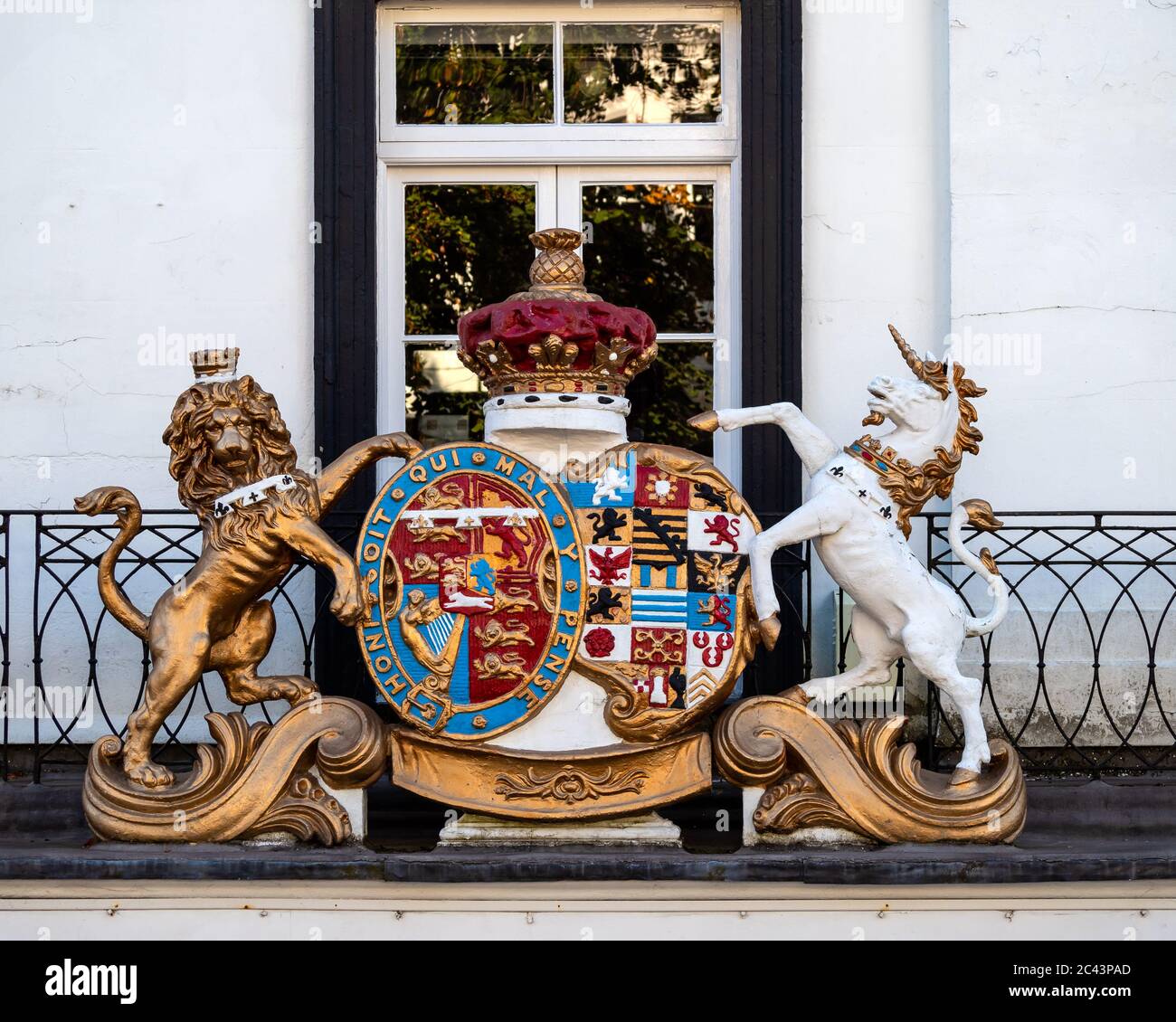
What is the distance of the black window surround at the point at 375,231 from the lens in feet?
22.5

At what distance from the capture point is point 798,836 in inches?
222

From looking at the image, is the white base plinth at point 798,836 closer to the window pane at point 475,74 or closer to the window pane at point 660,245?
the window pane at point 660,245

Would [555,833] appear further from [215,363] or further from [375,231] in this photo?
[375,231]

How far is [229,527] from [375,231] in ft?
5.87

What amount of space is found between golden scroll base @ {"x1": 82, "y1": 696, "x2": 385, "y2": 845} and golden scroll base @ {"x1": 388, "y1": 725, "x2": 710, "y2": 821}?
13 centimetres

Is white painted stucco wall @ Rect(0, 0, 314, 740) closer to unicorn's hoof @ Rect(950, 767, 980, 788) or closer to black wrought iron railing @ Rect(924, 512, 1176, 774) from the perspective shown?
black wrought iron railing @ Rect(924, 512, 1176, 774)

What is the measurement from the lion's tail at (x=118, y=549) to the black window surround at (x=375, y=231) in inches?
46.3

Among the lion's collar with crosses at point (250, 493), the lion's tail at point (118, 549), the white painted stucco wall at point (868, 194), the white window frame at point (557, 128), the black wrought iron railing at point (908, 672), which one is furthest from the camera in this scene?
the white window frame at point (557, 128)

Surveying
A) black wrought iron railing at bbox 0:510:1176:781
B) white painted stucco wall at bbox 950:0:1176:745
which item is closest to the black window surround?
black wrought iron railing at bbox 0:510:1176:781

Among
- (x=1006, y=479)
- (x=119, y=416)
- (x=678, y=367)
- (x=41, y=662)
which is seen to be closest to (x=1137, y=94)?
(x=1006, y=479)

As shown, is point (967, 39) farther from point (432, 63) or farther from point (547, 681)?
point (547, 681)

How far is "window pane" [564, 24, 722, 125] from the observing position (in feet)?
23.4

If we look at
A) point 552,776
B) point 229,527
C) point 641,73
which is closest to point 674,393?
point 641,73

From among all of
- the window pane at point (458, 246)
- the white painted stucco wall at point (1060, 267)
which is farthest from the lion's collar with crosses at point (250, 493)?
the white painted stucco wall at point (1060, 267)
